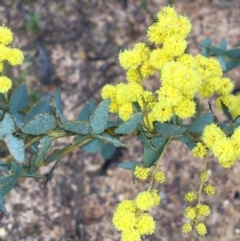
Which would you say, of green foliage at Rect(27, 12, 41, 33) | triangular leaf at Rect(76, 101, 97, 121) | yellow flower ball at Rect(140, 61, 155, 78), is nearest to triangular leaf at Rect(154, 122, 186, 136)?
yellow flower ball at Rect(140, 61, 155, 78)

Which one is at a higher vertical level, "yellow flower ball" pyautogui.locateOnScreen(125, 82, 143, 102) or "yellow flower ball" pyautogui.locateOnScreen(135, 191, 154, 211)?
"yellow flower ball" pyautogui.locateOnScreen(125, 82, 143, 102)

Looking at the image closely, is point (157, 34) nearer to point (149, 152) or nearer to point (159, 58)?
point (159, 58)

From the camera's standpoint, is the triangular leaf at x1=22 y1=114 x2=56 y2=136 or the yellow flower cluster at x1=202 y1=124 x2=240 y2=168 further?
the triangular leaf at x1=22 y1=114 x2=56 y2=136

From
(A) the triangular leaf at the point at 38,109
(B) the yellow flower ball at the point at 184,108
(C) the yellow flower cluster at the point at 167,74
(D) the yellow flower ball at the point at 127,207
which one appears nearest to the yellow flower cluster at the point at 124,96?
(C) the yellow flower cluster at the point at 167,74

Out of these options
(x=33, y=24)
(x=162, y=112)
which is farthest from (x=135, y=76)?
(x=33, y=24)

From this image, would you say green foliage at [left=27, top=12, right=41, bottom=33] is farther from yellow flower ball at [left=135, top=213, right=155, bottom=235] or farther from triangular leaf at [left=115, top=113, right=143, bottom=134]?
yellow flower ball at [left=135, top=213, right=155, bottom=235]
